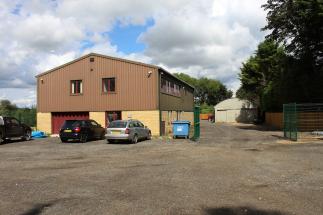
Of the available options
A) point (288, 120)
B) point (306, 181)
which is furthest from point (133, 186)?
point (288, 120)

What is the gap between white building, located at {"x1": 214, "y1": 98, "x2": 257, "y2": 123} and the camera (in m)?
66.4

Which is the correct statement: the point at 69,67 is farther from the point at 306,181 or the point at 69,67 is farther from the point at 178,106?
the point at 306,181

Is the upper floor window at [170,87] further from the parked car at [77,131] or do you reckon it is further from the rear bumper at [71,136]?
the rear bumper at [71,136]

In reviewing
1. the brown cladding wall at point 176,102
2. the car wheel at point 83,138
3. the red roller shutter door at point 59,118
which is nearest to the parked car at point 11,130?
the car wheel at point 83,138

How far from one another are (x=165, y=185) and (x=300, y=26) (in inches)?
1018

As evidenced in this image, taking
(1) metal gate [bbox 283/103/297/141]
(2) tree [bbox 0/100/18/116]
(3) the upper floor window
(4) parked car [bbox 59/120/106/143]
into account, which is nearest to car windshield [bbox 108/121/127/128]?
(4) parked car [bbox 59/120/106/143]

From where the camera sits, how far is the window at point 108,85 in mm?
31062

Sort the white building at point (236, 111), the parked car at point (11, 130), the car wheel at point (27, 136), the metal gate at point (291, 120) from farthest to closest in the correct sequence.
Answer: the white building at point (236, 111) < the car wheel at point (27, 136) < the parked car at point (11, 130) < the metal gate at point (291, 120)

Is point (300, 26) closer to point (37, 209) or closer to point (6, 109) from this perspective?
point (37, 209)

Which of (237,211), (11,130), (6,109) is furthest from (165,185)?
(6,109)

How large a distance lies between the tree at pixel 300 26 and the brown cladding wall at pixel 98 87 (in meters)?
11.6

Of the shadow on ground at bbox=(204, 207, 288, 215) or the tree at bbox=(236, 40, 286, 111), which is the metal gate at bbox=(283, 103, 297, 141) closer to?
the shadow on ground at bbox=(204, 207, 288, 215)

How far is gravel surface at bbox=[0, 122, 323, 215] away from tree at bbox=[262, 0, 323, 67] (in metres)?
16.9

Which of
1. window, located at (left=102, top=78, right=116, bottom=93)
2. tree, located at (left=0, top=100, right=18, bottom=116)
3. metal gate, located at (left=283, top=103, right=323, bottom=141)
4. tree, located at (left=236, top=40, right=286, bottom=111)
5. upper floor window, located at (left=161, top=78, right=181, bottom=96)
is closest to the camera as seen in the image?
metal gate, located at (left=283, top=103, right=323, bottom=141)
